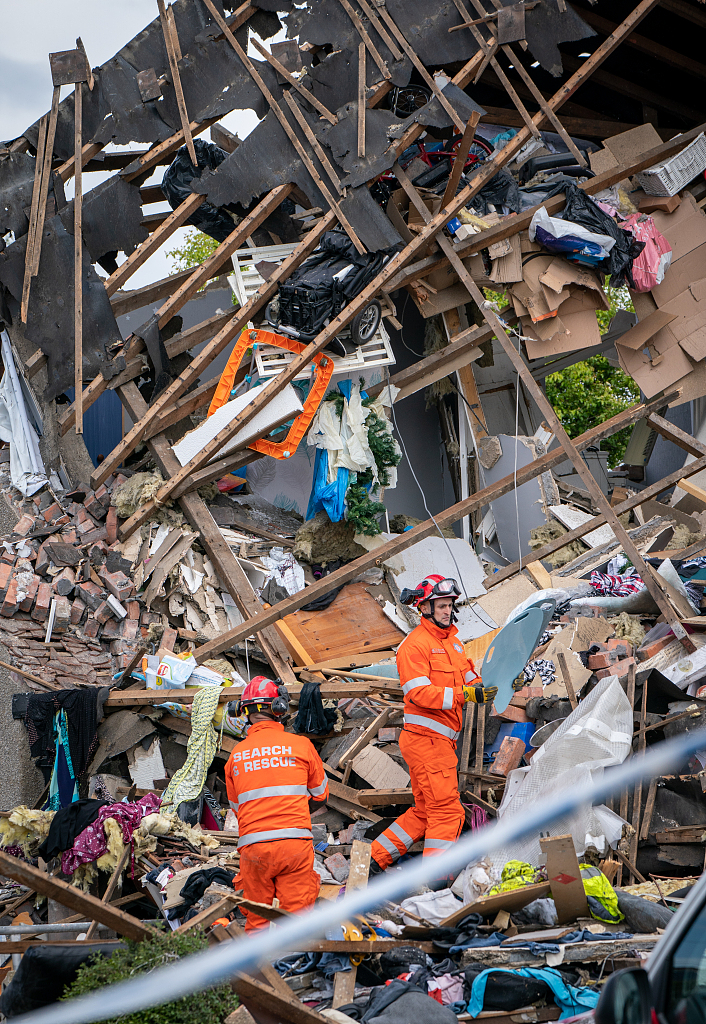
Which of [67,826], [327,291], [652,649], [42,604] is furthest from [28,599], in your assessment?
[652,649]

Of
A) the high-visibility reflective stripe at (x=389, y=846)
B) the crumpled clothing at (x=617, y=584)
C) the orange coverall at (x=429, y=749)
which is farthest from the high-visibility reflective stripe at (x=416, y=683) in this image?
the crumpled clothing at (x=617, y=584)

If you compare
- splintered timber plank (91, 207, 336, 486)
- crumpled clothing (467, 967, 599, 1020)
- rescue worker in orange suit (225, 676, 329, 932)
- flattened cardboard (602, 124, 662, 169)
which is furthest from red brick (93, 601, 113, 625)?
flattened cardboard (602, 124, 662, 169)

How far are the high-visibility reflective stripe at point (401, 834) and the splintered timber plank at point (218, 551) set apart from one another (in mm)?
2554

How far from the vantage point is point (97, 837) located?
6.56 m

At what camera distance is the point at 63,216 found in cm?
990

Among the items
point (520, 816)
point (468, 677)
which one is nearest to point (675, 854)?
point (520, 816)

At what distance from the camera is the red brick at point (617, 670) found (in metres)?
6.97

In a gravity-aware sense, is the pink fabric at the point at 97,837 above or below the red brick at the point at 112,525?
below

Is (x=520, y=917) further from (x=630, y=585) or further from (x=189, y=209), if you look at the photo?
(x=189, y=209)

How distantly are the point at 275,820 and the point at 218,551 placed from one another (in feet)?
14.5

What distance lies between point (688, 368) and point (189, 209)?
19.8ft

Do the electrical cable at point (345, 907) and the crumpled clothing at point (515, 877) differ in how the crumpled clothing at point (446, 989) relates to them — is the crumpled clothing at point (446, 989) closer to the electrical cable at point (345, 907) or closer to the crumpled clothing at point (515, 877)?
the electrical cable at point (345, 907)

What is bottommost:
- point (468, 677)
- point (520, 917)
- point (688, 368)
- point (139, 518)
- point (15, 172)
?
point (520, 917)

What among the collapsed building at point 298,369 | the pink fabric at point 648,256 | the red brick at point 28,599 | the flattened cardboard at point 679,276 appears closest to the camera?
the collapsed building at point 298,369
